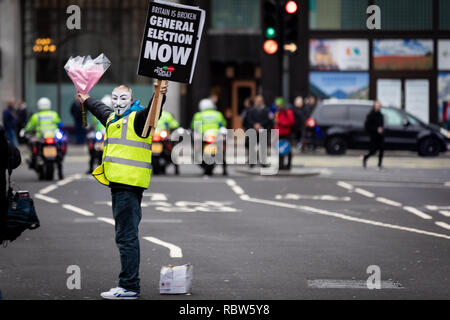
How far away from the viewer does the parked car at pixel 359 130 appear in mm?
30406

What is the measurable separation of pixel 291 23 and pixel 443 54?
16.3 meters

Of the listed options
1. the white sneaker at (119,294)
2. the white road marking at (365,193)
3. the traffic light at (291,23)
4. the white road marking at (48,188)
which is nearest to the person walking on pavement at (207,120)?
the traffic light at (291,23)

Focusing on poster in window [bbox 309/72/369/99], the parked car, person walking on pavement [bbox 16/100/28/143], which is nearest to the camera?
the parked car

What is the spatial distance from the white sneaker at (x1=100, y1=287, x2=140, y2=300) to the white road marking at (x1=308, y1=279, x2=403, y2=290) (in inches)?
63.3

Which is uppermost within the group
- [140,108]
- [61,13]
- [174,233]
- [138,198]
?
[61,13]

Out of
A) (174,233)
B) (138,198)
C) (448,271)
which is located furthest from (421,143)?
(138,198)

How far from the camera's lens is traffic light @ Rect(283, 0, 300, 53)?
71.0 feet

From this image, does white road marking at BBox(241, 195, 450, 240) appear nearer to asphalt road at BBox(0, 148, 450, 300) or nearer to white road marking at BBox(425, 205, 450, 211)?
asphalt road at BBox(0, 148, 450, 300)

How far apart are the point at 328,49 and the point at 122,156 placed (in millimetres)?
28953

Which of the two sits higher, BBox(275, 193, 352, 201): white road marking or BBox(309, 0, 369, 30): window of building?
BBox(309, 0, 369, 30): window of building

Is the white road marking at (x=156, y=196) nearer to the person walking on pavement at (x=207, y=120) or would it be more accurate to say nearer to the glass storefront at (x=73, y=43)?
the person walking on pavement at (x=207, y=120)

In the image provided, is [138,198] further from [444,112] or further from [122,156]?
[444,112]

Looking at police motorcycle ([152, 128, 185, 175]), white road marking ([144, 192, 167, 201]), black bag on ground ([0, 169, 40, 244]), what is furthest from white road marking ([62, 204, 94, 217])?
black bag on ground ([0, 169, 40, 244])
